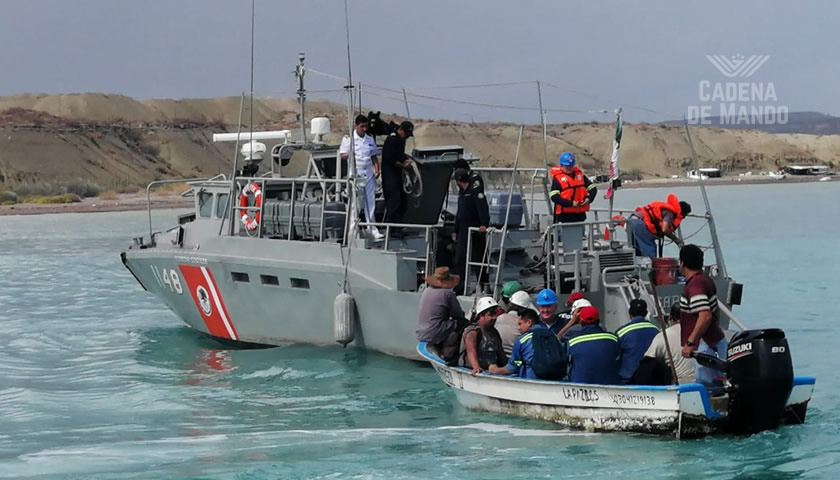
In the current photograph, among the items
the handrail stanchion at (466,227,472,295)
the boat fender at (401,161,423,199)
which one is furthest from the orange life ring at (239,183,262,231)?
the handrail stanchion at (466,227,472,295)

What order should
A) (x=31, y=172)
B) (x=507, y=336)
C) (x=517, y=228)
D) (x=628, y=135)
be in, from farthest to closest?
(x=628, y=135)
(x=31, y=172)
(x=517, y=228)
(x=507, y=336)

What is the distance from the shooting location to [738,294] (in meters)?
14.1

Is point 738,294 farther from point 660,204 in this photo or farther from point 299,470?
point 299,470

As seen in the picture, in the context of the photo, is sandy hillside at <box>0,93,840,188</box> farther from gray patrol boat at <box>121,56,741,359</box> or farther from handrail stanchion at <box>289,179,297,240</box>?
handrail stanchion at <box>289,179,297,240</box>

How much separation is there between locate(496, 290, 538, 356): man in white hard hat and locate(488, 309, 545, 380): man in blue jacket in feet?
1.38

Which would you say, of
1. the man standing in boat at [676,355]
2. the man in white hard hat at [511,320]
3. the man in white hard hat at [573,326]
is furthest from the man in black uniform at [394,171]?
the man standing in boat at [676,355]

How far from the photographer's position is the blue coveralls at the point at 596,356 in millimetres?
10711

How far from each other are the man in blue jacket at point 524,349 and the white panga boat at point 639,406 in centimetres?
20

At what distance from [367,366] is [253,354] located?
6.66 feet

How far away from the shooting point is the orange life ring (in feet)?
52.2

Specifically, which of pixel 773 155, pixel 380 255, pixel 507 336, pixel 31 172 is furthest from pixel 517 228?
pixel 773 155

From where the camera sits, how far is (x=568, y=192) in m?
14.0

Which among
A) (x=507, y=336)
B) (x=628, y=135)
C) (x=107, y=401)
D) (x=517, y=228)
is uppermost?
(x=628, y=135)

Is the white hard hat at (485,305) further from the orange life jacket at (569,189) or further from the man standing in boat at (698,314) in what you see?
the orange life jacket at (569,189)
